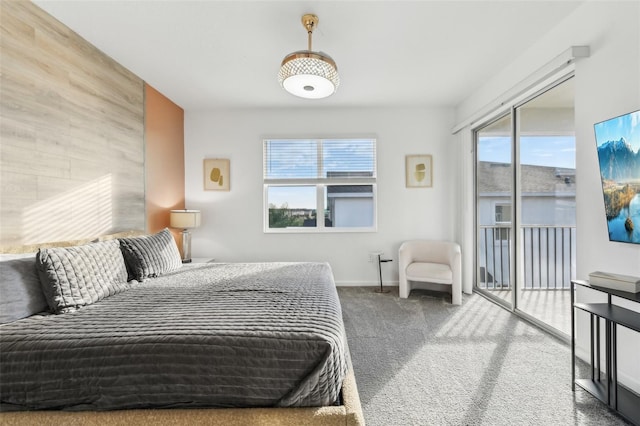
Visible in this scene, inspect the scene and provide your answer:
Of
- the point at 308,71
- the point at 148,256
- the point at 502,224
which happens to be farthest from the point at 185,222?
the point at 502,224

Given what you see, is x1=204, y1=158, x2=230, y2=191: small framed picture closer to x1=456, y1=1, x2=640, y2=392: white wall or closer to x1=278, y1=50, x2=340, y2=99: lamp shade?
x1=278, y1=50, x2=340, y2=99: lamp shade

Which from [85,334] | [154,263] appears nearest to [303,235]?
[154,263]

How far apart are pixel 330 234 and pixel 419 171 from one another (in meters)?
1.66

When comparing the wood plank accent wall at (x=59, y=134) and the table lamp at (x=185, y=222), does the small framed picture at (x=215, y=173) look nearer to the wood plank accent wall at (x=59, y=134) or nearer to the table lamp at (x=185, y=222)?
the table lamp at (x=185, y=222)

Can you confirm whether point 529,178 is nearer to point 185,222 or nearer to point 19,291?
point 185,222

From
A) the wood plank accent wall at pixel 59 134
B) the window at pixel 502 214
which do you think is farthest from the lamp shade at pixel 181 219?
the window at pixel 502 214

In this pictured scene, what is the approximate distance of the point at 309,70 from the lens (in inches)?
80.4

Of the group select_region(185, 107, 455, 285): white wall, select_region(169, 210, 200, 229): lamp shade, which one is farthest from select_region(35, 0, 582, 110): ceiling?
select_region(169, 210, 200, 229): lamp shade

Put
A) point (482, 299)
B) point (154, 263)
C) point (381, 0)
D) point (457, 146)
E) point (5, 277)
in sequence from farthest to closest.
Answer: point (457, 146) < point (482, 299) < point (154, 263) < point (381, 0) < point (5, 277)

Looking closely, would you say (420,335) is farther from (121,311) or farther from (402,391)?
(121,311)

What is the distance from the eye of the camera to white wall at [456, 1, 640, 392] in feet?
5.78

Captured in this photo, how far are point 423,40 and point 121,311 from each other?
10.2ft

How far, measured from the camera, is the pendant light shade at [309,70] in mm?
2043

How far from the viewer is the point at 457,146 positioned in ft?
13.2
